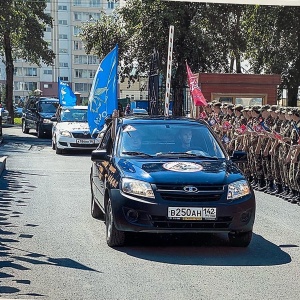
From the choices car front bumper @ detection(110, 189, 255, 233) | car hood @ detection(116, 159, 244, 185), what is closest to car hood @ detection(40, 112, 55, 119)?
car hood @ detection(116, 159, 244, 185)

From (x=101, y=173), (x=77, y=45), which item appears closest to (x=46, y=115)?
(x=101, y=173)

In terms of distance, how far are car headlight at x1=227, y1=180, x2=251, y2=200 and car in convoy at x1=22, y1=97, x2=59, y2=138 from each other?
2557 cm

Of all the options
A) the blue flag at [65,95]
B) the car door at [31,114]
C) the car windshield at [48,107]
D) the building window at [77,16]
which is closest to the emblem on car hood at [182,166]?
the blue flag at [65,95]

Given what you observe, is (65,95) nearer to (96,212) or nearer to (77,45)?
(96,212)

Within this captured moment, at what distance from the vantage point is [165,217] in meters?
8.57

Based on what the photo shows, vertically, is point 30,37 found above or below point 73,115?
above

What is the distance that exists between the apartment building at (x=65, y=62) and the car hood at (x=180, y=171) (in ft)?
342

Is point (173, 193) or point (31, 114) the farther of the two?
point (31, 114)

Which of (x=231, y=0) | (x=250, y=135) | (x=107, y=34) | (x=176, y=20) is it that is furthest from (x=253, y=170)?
(x=107, y=34)

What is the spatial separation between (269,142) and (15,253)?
8.01 m

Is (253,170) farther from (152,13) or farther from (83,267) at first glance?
(152,13)

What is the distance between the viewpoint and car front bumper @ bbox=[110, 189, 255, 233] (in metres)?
8.57

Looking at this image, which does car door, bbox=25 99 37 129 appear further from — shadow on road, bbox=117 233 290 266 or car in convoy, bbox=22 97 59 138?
shadow on road, bbox=117 233 290 266

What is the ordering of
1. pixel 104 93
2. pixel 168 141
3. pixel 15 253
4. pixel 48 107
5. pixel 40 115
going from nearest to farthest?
pixel 15 253, pixel 168 141, pixel 104 93, pixel 40 115, pixel 48 107
